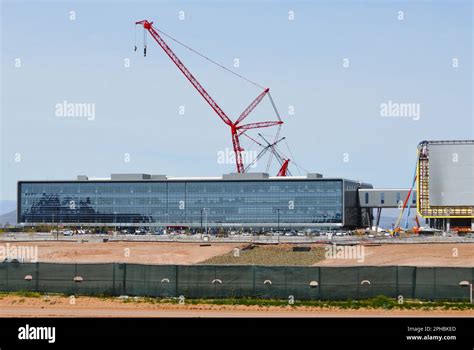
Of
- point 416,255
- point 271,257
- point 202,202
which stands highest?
point 202,202

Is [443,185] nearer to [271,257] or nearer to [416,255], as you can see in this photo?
[271,257]

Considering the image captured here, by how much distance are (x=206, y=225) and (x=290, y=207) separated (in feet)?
68.3

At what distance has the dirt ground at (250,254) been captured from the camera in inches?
3014

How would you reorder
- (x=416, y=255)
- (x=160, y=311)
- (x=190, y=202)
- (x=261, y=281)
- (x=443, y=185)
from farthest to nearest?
(x=190, y=202) < (x=443, y=185) < (x=416, y=255) < (x=261, y=281) < (x=160, y=311)

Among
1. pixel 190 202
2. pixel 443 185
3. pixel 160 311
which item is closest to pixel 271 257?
pixel 160 311

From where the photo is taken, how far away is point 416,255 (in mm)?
80188

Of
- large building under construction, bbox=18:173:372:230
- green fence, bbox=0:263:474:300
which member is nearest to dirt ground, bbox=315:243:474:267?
green fence, bbox=0:263:474:300

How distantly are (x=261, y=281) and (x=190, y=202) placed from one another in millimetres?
142625

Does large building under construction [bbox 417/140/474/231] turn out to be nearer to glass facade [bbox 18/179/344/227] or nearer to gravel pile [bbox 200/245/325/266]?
glass facade [bbox 18/179/344/227]

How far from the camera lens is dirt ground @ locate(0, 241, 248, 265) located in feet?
283

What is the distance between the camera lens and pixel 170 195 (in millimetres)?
188250
